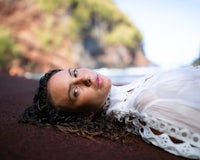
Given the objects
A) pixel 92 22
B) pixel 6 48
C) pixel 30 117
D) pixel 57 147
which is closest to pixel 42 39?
pixel 6 48

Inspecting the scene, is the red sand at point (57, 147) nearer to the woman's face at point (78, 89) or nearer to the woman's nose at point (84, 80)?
the woman's face at point (78, 89)

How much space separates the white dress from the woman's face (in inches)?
8.4

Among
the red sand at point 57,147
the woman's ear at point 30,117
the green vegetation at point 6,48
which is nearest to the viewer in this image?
the red sand at point 57,147

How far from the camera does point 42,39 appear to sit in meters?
12.0

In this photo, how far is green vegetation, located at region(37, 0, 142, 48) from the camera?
40.8ft

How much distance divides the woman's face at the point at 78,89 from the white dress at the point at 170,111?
213 mm

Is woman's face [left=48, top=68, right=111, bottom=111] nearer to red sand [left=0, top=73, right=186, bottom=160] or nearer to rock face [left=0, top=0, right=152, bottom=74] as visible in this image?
red sand [left=0, top=73, right=186, bottom=160]

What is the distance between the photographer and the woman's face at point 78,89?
1.92 m

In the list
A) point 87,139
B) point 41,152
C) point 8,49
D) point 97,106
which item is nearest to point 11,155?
point 41,152

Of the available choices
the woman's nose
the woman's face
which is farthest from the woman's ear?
the woman's nose

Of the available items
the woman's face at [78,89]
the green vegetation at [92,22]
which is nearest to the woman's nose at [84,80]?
the woman's face at [78,89]

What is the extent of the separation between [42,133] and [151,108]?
633 mm

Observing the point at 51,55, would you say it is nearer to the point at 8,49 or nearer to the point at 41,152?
the point at 8,49

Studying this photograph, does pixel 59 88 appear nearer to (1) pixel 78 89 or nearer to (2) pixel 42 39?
(1) pixel 78 89
